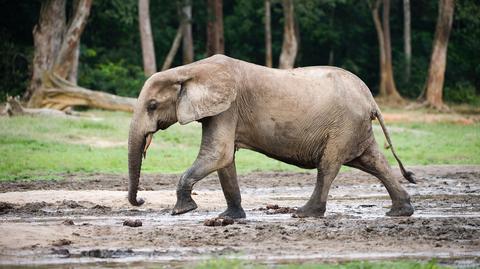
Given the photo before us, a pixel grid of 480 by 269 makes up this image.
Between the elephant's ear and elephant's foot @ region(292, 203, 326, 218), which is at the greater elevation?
the elephant's ear

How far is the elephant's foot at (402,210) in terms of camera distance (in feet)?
46.6

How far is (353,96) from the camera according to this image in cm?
1402

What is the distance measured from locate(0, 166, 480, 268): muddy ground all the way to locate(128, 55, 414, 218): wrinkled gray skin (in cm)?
56

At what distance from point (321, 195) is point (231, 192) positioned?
1148mm

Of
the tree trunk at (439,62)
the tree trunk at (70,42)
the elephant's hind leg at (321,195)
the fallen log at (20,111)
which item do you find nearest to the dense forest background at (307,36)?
the tree trunk at (439,62)

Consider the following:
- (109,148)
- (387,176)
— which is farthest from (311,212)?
(109,148)

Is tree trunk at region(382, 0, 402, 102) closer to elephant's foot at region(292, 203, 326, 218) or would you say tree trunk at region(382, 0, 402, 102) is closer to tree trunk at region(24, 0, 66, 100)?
tree trunk at region(24, 0, 66, 100)

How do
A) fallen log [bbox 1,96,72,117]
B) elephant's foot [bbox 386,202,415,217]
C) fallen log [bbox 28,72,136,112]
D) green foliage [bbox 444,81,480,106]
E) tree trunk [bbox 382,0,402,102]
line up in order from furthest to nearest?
tree trunk [bbox 382,0,402,102] → green foliage [bbox 444,81,480,106] → fallen log [bbox 28,72,136,112] → fallen log [bbox 1,96,72,117] → elephant's foot [bbox 386,202,415,217]

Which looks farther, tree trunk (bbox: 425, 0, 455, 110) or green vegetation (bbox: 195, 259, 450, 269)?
tree trunk (bbox: 425, 0, 455, 110)

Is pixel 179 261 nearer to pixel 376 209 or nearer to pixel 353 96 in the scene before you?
pixel 353 96

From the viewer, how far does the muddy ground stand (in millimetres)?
10891

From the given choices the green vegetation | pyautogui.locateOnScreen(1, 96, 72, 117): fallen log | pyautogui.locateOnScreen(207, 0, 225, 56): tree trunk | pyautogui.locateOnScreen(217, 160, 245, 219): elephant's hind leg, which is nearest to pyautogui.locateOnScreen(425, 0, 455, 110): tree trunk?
pyautogui.locateOnScreen(207, 0, 225, 56): tree trunk

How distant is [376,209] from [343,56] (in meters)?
35.5

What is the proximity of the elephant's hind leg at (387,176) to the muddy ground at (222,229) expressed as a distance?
0.26m
